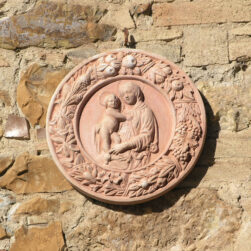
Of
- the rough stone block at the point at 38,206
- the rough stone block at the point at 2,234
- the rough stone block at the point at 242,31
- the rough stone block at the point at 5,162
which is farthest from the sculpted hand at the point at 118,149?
the rough stone block at the point at 242,31

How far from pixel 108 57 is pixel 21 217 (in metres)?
1.01

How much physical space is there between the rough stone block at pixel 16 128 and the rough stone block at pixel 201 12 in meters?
0.97

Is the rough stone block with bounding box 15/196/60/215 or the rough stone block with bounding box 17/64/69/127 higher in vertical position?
the rough stone block with bounding box 17/64/69/127

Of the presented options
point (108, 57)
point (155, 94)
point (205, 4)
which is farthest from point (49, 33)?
point (205, 4)

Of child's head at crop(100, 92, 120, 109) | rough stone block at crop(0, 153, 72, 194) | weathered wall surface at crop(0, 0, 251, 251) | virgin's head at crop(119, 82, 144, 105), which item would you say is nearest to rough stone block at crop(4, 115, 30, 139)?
weathered wall surface at crop(0, 0, 251, 251)

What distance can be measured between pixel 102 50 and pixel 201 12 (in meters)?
0.62

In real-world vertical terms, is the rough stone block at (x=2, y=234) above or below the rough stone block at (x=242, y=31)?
below

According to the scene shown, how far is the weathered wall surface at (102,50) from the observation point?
275 cm

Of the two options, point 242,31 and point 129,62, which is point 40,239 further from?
point 242,31

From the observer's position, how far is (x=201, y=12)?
118 inches

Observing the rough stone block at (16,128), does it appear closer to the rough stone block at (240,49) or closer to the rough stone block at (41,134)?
the rough stone block at (41,134)

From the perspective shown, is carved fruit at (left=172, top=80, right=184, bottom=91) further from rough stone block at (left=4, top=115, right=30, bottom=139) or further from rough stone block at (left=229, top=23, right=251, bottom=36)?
rough stone block at (left=4, top=115, right=30, bottom=139)

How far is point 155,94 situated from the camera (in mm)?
2836

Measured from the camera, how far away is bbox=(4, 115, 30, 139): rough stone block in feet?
9.48
